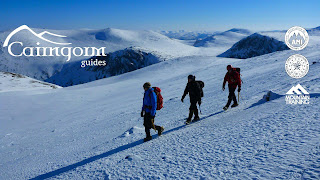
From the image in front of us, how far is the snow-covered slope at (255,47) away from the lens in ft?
380

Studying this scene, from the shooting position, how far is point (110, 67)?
13200 centimetres

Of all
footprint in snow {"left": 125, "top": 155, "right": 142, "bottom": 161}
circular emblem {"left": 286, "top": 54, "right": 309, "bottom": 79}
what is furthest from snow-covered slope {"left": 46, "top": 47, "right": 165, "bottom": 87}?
footprint in snow {"left": 125, "top": 155, "right": 142, "bottom": 161}

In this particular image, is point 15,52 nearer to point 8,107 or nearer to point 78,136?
point 8,107

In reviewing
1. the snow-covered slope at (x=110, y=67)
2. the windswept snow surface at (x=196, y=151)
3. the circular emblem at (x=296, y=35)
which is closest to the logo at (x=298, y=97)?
the windswept snow surface at (x=196, y=151)

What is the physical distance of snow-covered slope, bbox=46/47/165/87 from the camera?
125438 mm

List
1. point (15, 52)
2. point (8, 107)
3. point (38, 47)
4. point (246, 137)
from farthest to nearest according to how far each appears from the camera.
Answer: point (38, 47) → point (15, 52) → point (8, 107) → point (246, 137)

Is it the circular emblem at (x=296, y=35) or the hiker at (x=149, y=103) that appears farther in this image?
the circular emblem at (x=296, y=35)

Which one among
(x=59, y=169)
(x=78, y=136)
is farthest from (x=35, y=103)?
(x=59, y=169)

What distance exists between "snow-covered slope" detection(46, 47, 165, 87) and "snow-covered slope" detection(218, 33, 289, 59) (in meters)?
47.9

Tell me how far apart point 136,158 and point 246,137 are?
2.94m

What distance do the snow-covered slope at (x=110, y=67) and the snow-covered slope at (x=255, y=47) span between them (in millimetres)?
47856

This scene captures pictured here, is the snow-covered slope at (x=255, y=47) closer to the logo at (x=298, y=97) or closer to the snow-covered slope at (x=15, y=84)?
the snow-covered slope at (x=15, y=84)

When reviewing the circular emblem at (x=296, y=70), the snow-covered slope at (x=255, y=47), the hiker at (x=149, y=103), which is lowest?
the hiker at (x=149, y=103)

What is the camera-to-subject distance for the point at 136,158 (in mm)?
5504
